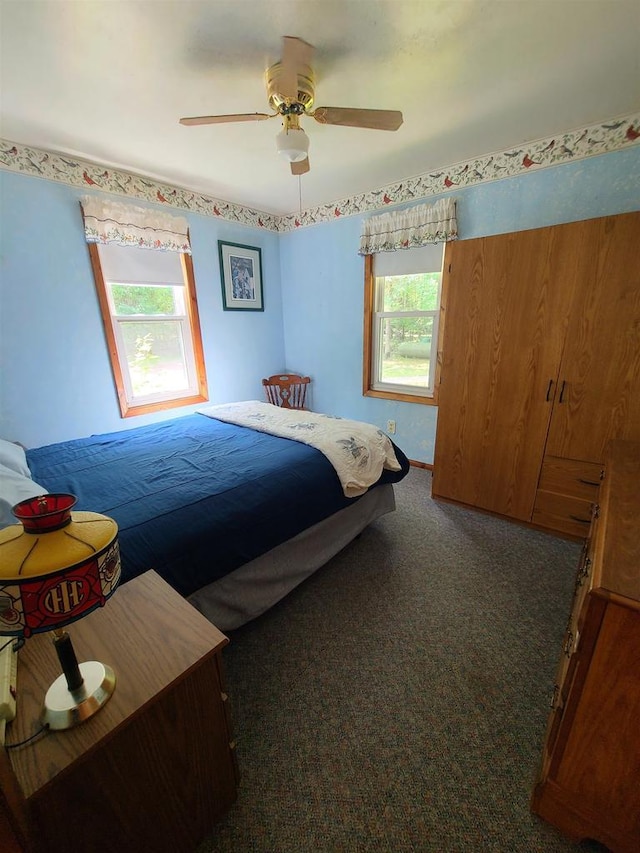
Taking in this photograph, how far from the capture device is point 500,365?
7.47ft

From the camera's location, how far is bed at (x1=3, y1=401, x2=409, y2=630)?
133 cm

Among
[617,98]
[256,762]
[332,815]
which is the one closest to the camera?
[332,815]

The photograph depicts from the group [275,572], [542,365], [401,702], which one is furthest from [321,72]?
[401,702]

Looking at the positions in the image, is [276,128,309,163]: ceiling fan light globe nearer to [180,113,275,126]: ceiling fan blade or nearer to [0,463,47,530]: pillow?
[180,113,275,126]: ceiling fan blade

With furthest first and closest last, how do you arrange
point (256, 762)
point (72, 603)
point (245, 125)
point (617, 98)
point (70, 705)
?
point (245, 125) → point (617, 98) → point (256, 762) → point (70, 705) → point (72, 603)

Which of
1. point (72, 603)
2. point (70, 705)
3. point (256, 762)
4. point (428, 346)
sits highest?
point (428, 346)

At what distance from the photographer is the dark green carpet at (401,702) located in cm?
101

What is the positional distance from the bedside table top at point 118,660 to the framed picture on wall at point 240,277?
119 inches

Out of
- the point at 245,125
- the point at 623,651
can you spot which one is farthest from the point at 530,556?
the point at 245,125

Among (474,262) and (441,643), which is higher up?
(474,262)

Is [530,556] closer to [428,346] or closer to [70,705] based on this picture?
[428,346]

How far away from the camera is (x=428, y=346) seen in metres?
3.17

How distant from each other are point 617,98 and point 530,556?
2543 millimetres

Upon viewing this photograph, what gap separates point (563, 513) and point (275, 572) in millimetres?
1834
